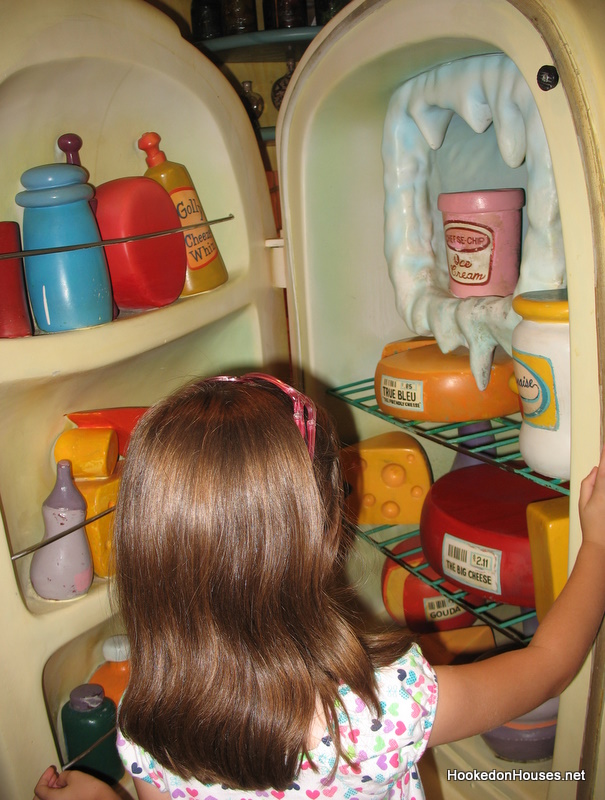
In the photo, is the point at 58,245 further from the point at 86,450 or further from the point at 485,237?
the point at 485,237

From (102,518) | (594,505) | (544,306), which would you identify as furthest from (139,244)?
(594,505)

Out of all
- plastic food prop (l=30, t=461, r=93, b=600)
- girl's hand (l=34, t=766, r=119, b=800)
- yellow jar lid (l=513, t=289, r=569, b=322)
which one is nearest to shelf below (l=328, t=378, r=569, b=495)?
yellow jar lid (l=513, t=289, r=569, b=322)

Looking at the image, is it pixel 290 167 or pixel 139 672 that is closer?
pixel 139 672

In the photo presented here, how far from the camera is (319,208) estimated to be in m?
1.05

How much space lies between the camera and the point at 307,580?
690mm

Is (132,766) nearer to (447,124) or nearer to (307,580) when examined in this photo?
(307,580)

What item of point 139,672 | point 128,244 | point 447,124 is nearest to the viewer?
point 139,672

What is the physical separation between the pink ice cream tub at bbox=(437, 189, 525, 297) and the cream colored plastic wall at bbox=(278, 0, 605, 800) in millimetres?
165

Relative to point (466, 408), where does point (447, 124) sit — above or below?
above

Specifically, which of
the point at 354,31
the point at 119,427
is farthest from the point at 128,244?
the point at 354,31

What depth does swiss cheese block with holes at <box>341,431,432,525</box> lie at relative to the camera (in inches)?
43.5

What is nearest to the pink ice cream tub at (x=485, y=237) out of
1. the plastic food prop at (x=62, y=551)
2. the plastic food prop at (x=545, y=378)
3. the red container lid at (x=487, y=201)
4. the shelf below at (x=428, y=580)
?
the red container lid at (x=487, y=201)

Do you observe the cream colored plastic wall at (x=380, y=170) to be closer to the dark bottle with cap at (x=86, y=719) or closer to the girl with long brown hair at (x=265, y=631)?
the girl with long brown hair at (x=265, y=631)

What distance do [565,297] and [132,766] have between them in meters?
0.67
